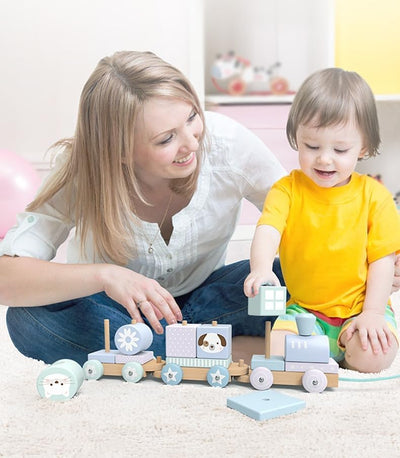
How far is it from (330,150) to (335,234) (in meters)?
0.16

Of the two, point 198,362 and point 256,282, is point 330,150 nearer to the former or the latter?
point 256,282

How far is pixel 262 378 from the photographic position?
104 cm

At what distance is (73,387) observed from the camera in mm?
1019

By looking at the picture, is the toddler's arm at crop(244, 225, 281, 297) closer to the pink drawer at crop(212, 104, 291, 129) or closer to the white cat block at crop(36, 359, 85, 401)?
the white cat block at crop(36, 359, 85, 401)

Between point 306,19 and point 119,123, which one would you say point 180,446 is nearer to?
point 119,123

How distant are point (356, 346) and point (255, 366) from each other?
0.64 ft

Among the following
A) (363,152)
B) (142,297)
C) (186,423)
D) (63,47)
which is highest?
(63,47)

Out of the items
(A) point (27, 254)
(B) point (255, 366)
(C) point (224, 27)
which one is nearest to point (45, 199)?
(A) point (27, 254)

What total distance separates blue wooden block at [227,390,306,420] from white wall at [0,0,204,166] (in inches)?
76.1

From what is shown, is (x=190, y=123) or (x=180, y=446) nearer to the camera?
Result: (x=180, y=446)

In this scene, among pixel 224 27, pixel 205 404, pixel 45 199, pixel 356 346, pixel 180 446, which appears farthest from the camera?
pixel 224 27

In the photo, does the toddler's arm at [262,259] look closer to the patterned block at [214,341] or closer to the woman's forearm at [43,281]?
the patterned block at [214,341]

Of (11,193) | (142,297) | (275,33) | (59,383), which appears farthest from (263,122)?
(59,383)

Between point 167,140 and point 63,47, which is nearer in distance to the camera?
point 167,140
